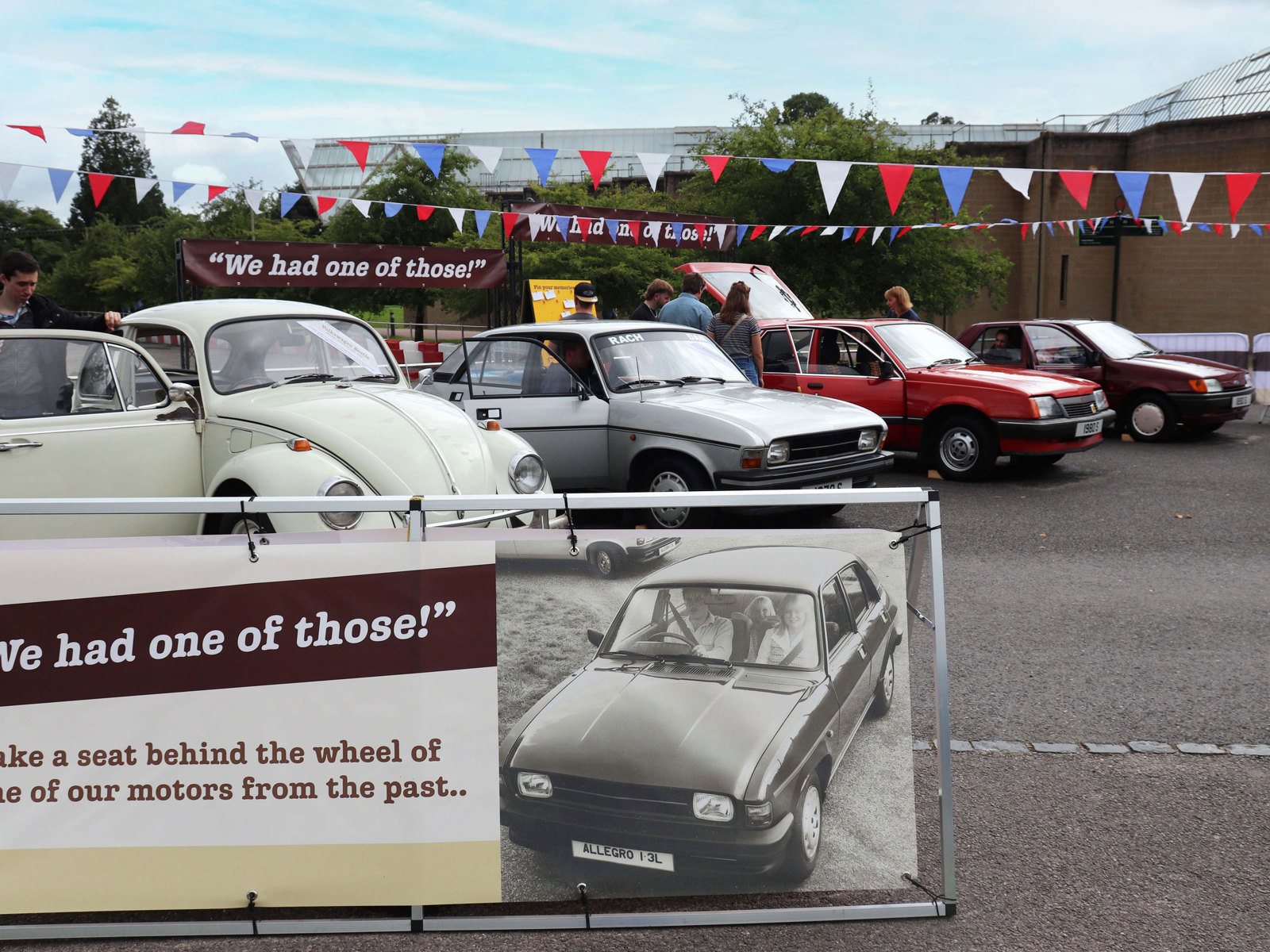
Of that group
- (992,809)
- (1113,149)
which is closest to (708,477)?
(992,809)

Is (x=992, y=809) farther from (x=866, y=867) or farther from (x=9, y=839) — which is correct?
(x=9, y=839)

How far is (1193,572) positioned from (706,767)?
6009mm

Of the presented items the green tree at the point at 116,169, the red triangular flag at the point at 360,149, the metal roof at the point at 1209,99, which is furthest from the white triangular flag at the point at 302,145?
the green tree at the point at 116,169

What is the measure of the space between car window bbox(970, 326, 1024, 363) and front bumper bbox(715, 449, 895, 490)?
5720 millimetres

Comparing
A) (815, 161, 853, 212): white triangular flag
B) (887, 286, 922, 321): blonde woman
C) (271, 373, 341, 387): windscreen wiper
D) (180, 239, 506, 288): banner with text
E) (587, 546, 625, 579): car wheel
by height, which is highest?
(815, 161, 853, 212): white triangular flag

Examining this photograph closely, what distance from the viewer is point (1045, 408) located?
10.3 m

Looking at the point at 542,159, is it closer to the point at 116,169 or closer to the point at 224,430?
the point at 224,430

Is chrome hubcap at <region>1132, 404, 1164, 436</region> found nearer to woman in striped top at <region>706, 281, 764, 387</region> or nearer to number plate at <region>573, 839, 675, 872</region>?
woman in striped top at <region>706, 281, 764, 387</region>

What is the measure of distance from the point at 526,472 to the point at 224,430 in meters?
1.84

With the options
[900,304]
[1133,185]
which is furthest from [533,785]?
[1133,185]

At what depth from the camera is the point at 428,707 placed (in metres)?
2.78

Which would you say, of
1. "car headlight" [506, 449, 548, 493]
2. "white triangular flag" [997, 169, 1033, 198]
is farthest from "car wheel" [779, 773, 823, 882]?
"white triangular flag" [997, 169, 1033, 198]

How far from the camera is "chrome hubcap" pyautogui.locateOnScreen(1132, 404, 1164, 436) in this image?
13.6m

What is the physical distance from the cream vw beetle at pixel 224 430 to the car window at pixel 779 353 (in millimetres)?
5370
